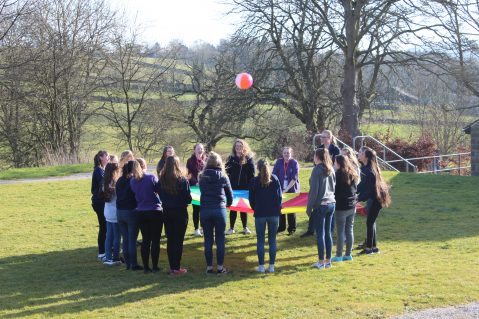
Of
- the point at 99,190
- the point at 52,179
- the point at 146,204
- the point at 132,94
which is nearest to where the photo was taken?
the point at 146,204

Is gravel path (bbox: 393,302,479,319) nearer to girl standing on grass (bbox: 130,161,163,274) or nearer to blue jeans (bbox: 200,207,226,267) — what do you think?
blue jeans (bbox: 200,207,226,267)

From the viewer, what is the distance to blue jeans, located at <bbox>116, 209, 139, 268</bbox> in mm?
9199

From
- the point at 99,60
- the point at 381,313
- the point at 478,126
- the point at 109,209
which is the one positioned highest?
the point at 99,60

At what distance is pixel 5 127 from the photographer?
30.5m

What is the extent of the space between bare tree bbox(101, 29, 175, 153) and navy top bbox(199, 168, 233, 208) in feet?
85.3

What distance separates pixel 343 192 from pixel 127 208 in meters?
3.34

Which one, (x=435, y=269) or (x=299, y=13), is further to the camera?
(x=299, y=13)

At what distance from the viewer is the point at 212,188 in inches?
346

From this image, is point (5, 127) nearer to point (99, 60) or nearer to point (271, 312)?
point (99, 60)

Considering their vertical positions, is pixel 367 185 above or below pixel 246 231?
above

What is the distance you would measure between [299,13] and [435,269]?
21.4 meters

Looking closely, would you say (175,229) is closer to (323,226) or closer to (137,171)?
(137,171)

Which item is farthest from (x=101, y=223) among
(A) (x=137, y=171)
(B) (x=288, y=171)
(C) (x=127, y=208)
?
(B) (x=288, y=171)

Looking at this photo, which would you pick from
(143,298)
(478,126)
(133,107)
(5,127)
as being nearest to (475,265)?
(143,298)
